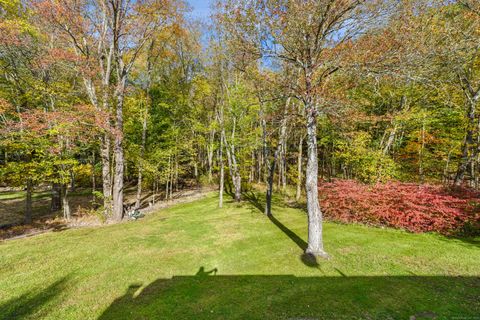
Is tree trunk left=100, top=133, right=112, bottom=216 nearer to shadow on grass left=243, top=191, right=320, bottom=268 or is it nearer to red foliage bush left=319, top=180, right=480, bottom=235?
shadow on grass left=243, top=191, right=320, bottom=268

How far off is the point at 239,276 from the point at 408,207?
26.2ft

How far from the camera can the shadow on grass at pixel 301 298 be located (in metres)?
4.73

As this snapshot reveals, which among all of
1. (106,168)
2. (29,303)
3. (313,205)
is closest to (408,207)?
(313,205)

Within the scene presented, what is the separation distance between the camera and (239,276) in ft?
21.4

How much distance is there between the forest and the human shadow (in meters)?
0.21

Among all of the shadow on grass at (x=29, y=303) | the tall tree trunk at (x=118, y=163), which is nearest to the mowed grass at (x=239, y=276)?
the shadow on grass at (x=29, y=303)

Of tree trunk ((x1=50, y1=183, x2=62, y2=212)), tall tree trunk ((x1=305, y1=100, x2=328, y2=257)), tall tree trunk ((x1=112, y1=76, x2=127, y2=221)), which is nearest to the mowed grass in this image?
tall tree trunk ((x1=305, y1=100, x2=328, y2=257))

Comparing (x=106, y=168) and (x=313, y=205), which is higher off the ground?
(x=106, y=168)

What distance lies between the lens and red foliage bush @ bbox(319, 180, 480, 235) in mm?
8797

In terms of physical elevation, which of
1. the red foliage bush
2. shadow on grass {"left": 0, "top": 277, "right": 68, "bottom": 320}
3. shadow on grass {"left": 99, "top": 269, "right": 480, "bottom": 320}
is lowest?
shadow on grass {"left": 0, "top": 277, "right": 68, "bottom": 320}

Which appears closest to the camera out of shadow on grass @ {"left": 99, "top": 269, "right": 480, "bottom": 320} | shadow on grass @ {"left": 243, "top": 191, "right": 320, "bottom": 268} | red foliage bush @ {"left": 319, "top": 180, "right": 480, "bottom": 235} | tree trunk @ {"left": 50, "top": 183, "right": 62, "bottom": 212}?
shadow on grass @ {"left": 99, "top": 269, "right": 480, "bottom": 320}

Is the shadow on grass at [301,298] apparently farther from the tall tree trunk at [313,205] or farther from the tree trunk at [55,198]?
the tree trunk at [55,198]

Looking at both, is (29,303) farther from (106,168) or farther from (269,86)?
(269,86)

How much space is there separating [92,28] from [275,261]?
16.0 metres
